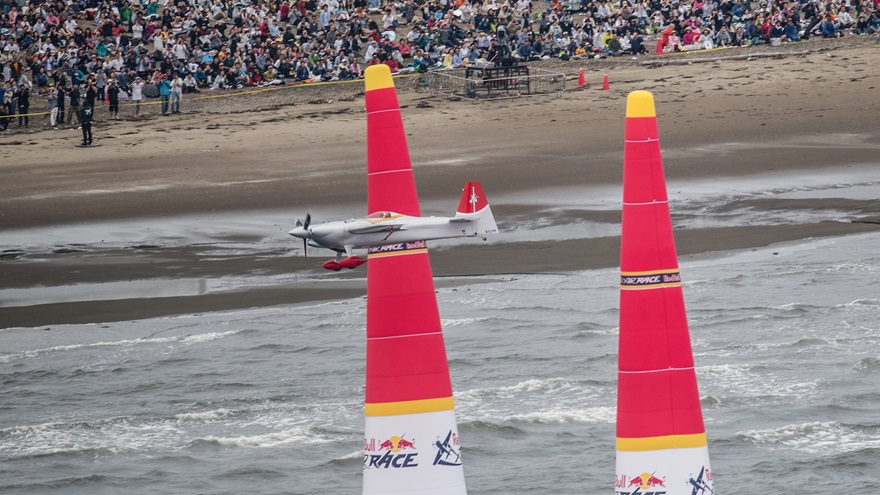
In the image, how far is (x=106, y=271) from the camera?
26516 millimetres

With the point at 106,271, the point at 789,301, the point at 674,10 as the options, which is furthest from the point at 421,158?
the point at 674,10

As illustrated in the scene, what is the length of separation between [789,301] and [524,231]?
6240 mm

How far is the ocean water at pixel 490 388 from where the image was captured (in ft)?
55.2

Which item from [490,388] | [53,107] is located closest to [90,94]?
[53,107]

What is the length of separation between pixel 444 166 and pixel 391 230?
82.0ft

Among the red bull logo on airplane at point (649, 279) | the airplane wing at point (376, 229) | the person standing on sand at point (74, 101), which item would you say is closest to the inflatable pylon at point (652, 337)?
the red bull logo on airplane at point (649, 279)

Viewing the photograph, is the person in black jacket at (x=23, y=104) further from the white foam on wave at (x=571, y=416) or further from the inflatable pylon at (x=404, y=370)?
the inflatable pylon at (x=404, y=370)

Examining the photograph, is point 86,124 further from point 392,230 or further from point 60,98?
point 392,230

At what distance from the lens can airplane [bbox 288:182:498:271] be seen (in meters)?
8.71

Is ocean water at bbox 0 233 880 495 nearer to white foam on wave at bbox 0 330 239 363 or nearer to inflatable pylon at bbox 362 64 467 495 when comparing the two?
white foam on wave at bbox 0 330 239 363

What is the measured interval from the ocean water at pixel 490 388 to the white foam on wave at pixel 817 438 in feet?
0.11

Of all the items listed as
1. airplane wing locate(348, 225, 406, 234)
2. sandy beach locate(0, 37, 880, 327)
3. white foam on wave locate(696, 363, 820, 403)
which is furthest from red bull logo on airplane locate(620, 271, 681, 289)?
sandy beach locate(0, 37, 880, 327)

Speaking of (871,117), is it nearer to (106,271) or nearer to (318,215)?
(318,215)

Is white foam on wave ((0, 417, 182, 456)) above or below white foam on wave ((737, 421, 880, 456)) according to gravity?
below
